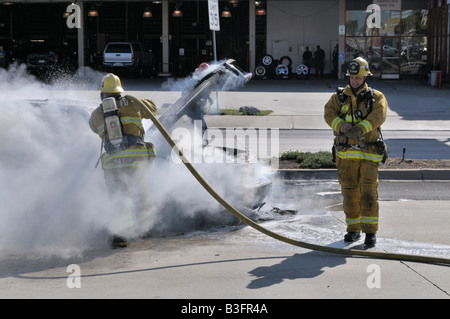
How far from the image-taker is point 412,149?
13.8 metres

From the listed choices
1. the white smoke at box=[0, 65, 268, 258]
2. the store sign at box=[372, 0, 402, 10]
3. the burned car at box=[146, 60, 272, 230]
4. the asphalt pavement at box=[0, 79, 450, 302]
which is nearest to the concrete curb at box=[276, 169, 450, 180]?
the asphalt pavement at box=[0, 79, 450, 302]

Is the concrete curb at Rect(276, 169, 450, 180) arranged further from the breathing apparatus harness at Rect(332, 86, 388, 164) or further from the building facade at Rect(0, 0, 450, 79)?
the building facade at Rect(0, 0, 450, 79)

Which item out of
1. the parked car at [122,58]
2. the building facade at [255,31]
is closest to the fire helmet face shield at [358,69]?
the building facade at [255,31]

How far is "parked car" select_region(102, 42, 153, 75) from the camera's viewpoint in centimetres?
3431

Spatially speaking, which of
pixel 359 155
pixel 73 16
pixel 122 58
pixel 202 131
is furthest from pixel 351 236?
pixel 73 16

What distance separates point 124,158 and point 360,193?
2313 mm

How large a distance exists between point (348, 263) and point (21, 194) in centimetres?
329

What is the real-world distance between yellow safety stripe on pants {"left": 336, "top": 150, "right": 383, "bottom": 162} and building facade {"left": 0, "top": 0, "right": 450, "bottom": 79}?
25.7 metres

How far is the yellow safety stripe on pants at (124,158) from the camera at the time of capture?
6570 mm

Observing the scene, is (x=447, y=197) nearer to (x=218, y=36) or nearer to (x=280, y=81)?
(x=280, y=81)

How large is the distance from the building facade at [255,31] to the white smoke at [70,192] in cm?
2585

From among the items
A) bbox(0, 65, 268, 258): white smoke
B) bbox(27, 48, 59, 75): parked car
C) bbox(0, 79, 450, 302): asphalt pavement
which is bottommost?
bbox(0, 79, 450, 302): asphalt pavement

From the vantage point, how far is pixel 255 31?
122ft

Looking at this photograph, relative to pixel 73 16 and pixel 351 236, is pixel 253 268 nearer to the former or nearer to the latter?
pixel 351 236
